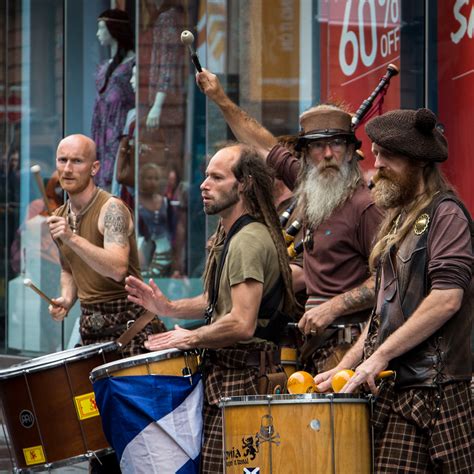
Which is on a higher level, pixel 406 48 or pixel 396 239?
pixel 406 48

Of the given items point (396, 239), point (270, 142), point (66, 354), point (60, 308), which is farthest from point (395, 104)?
point (396, 239)

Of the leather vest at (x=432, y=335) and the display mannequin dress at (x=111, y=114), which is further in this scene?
the display mannequin dress at (x=111, y=114)

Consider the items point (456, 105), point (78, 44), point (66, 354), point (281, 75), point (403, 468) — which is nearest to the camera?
point (403, 468)

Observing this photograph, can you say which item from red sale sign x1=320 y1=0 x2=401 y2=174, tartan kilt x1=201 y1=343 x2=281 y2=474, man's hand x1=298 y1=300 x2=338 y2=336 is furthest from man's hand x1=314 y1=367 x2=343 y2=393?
red sale sign x1=320 y1=0 x2=401 y2=174

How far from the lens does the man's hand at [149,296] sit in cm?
583

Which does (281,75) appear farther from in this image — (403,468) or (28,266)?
(403,468)

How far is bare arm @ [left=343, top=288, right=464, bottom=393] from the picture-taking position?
4.70m

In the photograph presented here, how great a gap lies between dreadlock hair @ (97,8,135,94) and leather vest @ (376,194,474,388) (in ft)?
24.9

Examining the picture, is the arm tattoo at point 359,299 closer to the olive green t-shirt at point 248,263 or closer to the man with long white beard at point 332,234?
the man with long white beard at point 332,234

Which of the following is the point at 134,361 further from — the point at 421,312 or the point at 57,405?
the point at 421,312

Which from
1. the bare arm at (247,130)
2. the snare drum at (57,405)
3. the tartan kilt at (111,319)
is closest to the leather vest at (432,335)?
the snare drum at (57,405)

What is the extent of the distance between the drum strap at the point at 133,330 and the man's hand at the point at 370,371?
6.54 feet

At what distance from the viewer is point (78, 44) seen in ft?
41.5

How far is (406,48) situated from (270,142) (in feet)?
9.19
